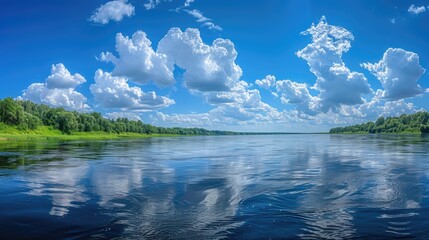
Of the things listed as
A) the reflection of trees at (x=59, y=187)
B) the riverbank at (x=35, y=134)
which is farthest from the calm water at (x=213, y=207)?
the riverbank at (x=35, y=134)

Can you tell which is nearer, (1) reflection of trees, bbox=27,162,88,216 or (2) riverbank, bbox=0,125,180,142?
(1) reflection of trees, bbox=27,162,88,216

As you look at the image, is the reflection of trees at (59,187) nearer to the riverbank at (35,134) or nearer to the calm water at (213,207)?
Answer: the calm water at (213,207)

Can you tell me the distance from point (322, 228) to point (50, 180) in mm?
20539

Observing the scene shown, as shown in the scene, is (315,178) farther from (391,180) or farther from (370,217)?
(370,217)

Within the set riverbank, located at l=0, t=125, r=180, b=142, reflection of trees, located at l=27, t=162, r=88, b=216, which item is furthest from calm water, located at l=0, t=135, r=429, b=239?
riverbank, located at l=0, t=125, r=180, b=142

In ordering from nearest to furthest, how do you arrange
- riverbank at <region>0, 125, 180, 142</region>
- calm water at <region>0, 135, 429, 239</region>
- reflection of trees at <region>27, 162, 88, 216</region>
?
calm water at <region>0, 135, 429, 239</region>
reflection of trees at <region>27, 162, 88, 216</region>
riverbank at <region>0, 125, 180, 142</region>

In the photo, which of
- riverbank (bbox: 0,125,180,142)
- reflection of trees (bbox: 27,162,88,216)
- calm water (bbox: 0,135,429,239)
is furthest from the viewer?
riverbank (bbox: 0,125,180,142)

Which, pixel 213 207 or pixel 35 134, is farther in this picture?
pixel 35 134

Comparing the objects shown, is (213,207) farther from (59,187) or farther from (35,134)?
(35,134)

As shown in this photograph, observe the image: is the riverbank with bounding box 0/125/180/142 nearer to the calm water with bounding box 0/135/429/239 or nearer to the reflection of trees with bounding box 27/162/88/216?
the reflection of trees with bounding box 27/162/88/216

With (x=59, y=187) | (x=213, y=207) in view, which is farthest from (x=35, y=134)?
(x=213, y=207)

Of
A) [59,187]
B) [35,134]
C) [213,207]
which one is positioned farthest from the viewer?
[35,134]

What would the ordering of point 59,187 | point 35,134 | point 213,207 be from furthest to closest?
point 35,134 < point 59,187 < point 213,207

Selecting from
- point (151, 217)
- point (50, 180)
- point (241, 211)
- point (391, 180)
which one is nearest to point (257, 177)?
point (391, 180)
